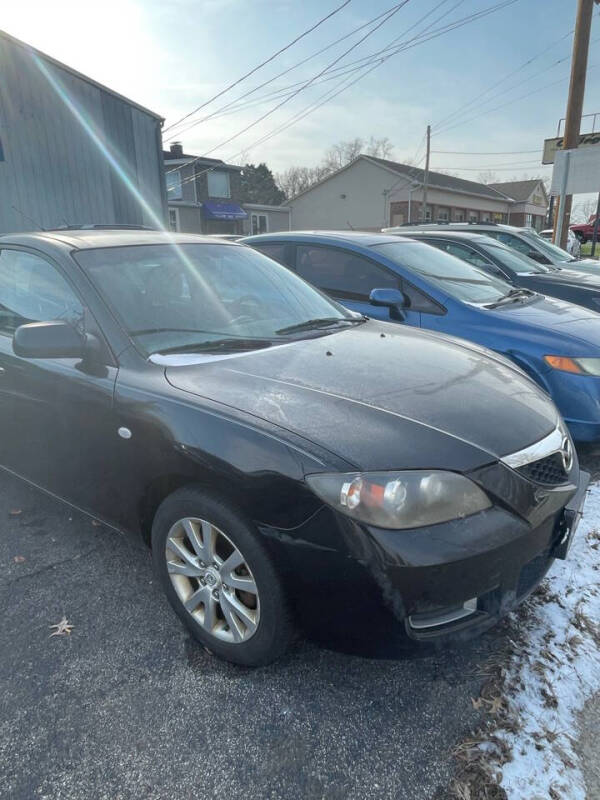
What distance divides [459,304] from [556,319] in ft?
2.41

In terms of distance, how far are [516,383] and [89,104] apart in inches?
404

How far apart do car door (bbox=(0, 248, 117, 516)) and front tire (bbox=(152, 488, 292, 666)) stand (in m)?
0.46

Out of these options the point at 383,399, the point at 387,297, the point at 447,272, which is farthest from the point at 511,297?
the point at 383,399

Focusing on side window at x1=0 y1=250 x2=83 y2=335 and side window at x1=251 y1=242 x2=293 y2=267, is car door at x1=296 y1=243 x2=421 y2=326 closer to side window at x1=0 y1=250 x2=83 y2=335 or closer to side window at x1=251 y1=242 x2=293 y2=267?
A: side window at x1=251 y1=242 x2=293 y2=267

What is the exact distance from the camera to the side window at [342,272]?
4.38 meters

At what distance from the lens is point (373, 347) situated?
2562 mm

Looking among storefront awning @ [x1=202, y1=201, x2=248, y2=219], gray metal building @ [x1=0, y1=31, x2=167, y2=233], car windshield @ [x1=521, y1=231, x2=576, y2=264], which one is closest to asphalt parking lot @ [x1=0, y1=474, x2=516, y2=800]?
gray metal building @ [x1=0, y1=31, x2=167, y2=233]

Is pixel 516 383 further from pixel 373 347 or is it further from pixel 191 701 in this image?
pixel 191 701

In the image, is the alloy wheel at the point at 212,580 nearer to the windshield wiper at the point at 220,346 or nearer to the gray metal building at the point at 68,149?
the windshield wiper at the point at 220,346

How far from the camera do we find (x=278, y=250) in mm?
→ 4898

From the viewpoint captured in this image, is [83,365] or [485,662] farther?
[83,365]

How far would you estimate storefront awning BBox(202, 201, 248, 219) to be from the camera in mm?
29344

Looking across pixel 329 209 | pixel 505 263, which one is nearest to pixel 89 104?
pixel 505 263

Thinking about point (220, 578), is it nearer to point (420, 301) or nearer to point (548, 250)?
point (420, 301)
